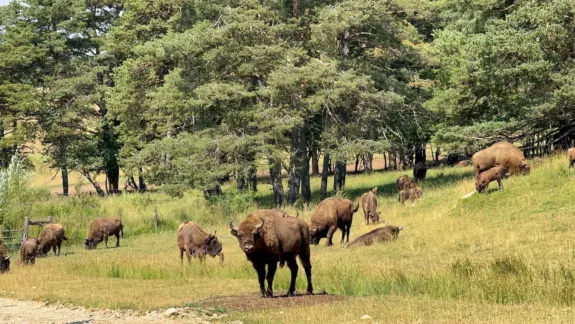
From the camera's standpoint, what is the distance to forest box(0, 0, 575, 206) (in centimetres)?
3153

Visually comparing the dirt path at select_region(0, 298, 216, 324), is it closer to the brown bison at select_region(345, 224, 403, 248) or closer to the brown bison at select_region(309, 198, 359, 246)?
the brown bison at select_region(345, 224, 403, 248)

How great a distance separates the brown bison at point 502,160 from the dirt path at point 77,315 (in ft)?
56.7

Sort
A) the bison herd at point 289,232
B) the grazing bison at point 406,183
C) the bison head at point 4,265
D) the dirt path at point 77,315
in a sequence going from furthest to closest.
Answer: the grazing bison at point 406,183 < the bison head at point 4,265 < the bison herd at point 289,232 < the dirt path at point 77,315

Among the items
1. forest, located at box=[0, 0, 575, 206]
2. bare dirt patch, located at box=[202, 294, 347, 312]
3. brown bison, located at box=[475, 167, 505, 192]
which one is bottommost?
bare dirt patch, located at box=[202, 294, 347, 312]

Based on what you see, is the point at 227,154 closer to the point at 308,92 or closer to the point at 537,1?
the point at 308,92

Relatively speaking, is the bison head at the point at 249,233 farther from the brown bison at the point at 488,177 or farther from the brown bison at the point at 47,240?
the brown bison at the point at 47,240

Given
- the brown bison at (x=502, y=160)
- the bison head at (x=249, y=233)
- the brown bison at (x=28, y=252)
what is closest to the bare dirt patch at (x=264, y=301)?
the bison head at (x=249, y=233)

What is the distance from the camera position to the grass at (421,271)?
1287 centimetres

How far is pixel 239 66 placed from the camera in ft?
143

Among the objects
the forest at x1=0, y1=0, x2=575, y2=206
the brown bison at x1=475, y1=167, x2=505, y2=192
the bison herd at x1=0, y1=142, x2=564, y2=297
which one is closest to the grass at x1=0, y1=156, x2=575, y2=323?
the brown bison at x1=475, y1=167, x2=505, y2=192

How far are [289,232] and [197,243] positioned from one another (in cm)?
1038

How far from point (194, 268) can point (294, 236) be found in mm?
7682

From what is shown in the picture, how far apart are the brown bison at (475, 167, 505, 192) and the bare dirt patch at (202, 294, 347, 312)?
44.5 feet

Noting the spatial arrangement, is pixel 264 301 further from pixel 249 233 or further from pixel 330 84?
pixel 330 84
